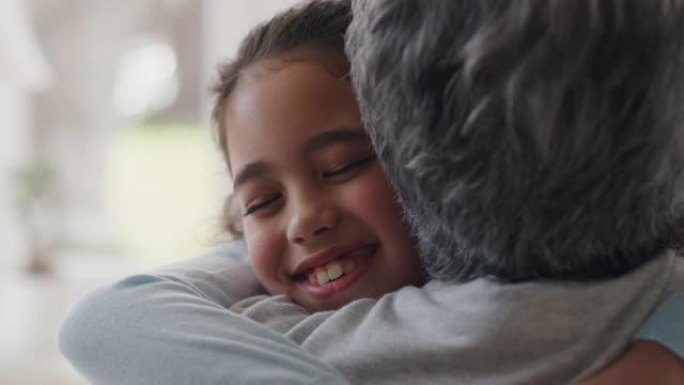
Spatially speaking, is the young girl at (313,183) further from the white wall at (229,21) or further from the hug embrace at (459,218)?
the white wall at (229,21)

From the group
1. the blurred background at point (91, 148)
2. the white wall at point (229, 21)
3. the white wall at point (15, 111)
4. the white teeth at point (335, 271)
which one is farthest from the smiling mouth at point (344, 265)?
the white wall at point (15, 111)

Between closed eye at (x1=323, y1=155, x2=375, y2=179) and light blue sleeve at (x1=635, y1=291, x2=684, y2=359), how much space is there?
0.23 metres

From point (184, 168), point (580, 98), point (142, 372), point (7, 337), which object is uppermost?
point (580, 98)

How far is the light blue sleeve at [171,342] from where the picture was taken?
50 centimetres

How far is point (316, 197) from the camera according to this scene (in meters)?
0.64

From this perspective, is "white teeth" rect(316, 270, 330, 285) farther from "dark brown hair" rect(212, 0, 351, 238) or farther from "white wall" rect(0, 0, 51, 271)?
"white wall" rect(0, 0, 51, 271)

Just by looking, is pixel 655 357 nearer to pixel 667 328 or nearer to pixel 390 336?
pixel 667 328

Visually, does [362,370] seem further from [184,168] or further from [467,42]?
[184,168]

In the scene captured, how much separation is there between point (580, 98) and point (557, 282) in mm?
118

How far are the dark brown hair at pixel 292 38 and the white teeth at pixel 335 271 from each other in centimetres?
→ 16

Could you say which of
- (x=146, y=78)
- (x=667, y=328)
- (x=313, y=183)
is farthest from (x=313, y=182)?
(x=146, y=78)

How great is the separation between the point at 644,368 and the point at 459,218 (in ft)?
0.43

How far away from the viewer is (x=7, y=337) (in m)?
2.07

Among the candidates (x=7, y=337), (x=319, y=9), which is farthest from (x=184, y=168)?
(x=319, y=9)
